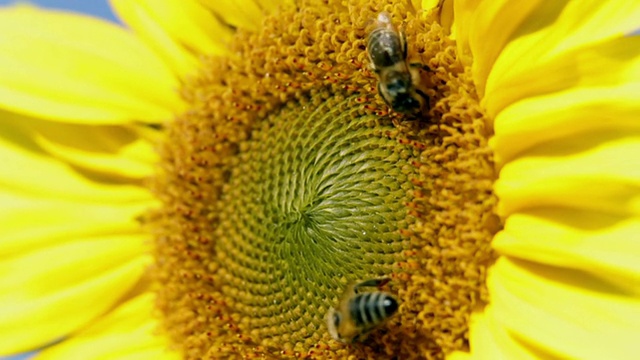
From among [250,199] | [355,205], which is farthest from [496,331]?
[250,199]

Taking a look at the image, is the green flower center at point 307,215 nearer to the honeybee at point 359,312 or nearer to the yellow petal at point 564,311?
the honeybee at point 359,312

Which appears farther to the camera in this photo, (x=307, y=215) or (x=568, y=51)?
(x=307, y=215)

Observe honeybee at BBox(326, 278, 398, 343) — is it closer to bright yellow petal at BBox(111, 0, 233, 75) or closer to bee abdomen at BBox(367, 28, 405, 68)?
bee abdomen at BBox(367, 28, 405, 68)

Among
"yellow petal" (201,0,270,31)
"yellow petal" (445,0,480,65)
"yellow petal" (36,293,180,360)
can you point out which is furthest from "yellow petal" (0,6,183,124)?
"yellow petal" (445,0,480,65)

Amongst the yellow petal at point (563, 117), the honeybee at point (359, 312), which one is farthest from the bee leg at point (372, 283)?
the yellow petal at point (563, 117)

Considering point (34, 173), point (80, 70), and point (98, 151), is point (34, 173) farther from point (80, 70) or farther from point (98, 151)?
point (80, 70)

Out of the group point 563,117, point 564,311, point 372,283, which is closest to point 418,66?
point 563,117
